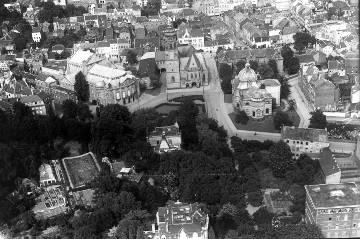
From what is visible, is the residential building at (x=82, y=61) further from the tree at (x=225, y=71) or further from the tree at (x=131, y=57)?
the tree at (x=225, y=71)

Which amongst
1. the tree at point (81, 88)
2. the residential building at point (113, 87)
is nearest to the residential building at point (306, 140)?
the residential building at point (113, 87)

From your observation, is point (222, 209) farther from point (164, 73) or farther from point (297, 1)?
point (297, 1)

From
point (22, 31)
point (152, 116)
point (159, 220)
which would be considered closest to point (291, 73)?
point (152, 116)

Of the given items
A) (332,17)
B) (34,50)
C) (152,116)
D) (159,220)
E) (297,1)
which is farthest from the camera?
(297,1)

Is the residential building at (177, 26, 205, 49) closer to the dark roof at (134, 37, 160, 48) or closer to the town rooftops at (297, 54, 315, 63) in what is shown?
the dark roof at (134, 37, 160, 48)

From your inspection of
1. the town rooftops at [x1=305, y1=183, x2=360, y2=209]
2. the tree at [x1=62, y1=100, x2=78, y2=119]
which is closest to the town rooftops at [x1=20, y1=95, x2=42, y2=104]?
the tree at [x1=62, y1=100, x2=78, y2=119]
